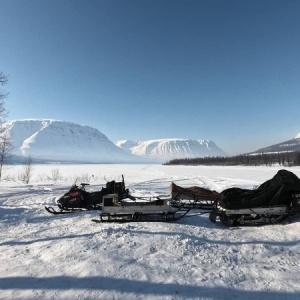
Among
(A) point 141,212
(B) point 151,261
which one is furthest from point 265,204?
(B) point 151,261

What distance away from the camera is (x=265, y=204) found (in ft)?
27.6

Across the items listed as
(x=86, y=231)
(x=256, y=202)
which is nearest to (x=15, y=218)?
(x=86, y=231)

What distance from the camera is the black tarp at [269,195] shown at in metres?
8.34

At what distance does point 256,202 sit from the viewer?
27.7ft

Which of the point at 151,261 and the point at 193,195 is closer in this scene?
the point at 151,261

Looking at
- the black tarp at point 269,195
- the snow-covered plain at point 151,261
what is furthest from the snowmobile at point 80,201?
the black tarp at point 269,195

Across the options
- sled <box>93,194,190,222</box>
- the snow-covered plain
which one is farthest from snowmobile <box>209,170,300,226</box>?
sled <box>93,194,190,222</box>

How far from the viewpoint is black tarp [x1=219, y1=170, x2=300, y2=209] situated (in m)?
8.34

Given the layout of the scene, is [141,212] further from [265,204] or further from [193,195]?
[265,204]

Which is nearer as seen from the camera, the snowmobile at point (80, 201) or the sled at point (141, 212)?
the sled at point (141, 212)

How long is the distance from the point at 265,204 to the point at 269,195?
0.30 meters

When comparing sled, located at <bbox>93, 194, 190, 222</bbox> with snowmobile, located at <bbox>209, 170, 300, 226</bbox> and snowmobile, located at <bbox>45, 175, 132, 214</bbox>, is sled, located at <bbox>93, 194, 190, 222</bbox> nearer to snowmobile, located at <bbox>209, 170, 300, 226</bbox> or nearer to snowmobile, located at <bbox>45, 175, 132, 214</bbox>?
snowmobile, located at <bbox>209, 170, 300, 226</bbox>

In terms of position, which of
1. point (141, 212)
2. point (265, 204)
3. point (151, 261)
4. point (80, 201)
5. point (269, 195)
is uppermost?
point (269, 195)

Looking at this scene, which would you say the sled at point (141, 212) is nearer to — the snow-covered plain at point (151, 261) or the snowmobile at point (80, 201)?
the snow-covered plain at point (151, 261)
